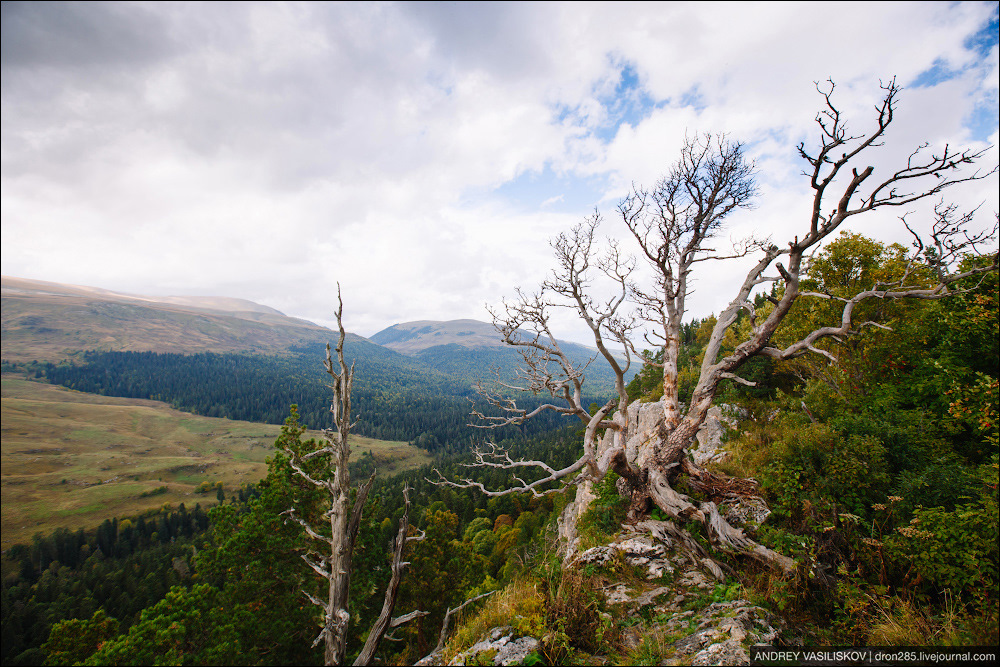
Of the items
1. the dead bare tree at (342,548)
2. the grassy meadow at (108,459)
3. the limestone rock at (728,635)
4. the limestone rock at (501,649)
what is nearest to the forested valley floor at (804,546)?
the limestone rock at (501,649)

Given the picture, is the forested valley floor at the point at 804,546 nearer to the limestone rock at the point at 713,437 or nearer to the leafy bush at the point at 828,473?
the leafy bush at the point at 828,473

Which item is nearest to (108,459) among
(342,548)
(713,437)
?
(342,548)

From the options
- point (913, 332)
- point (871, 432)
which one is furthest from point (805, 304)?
point (871, 432)

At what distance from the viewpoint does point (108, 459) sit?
410 feet

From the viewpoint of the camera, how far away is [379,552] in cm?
1540

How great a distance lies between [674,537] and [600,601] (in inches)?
115

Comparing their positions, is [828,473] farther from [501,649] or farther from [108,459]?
[108,459]

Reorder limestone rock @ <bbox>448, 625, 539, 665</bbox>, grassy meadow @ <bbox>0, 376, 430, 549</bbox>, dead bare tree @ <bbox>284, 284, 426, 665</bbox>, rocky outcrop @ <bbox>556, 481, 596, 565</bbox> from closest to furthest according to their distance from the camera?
limestone rock @ <bbox>448, 625, 539, 665</bbox> < dead bare tree @ <bbox>284, 284, 426, 665</bbox> < rocky outcrop @ <bbox>556, 481, 596, 565</bbox> < grassy meadow @ <bbox>0, 376, 430, 549</bbox>

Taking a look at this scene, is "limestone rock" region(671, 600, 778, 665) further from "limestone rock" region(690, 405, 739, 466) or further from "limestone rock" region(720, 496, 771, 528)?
"limestone rock" region(690, 405, 739, 466)

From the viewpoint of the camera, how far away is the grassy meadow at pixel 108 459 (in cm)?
9138

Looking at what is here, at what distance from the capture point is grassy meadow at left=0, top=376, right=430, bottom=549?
91375mm

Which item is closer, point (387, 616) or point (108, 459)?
point (387, 616)

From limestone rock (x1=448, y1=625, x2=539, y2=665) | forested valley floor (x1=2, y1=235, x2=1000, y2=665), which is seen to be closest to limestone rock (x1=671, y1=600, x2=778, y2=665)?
forested valley floor (x1=2, y1=235, x2=1000, y2=665)

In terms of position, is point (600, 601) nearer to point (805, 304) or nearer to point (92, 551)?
point (805, 304)
